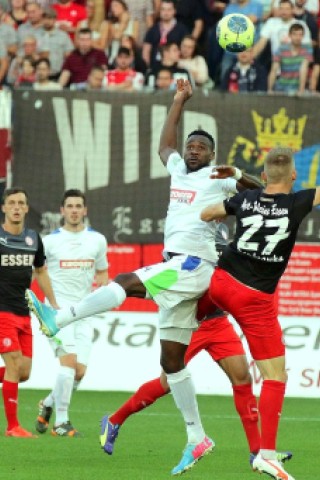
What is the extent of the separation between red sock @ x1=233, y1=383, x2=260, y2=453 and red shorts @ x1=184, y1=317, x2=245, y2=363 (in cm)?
35

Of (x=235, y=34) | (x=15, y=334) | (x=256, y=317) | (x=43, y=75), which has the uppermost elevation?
(x=235, y=34)

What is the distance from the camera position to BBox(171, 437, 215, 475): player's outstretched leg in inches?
380

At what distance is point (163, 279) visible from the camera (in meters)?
9.69

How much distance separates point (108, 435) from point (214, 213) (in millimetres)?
2470

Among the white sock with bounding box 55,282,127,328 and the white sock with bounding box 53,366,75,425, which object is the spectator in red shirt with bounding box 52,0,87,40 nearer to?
the white sock with bounding box 53,366,75,425

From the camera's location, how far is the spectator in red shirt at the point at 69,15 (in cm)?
2086

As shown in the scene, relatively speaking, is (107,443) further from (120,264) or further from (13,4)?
(13,4)

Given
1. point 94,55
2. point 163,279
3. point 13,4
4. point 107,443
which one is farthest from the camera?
point 13,4

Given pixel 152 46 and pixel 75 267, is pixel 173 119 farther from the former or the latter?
pixel 152 46

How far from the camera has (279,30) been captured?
1945 cm

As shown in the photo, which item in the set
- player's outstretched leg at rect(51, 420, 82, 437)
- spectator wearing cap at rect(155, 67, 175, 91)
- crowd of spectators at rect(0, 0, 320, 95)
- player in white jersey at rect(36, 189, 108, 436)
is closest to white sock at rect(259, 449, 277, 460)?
player's outstretched leg at rect(51, 420, 82, 437)

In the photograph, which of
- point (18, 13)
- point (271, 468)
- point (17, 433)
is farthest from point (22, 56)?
point (271, 468)

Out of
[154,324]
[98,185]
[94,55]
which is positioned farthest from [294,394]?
[94,55]

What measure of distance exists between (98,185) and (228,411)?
4012 mm
